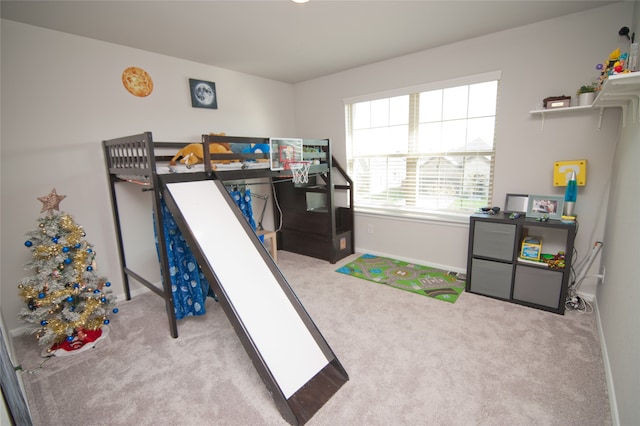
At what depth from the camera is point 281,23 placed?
2324 mm

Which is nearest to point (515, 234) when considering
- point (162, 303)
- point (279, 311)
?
point (279, 311)

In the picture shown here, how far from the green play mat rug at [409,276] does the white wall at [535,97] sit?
210 mm

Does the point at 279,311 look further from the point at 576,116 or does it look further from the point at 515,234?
the point at 576,116

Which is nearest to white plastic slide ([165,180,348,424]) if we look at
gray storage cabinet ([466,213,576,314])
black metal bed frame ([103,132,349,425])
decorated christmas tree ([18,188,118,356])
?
black metal bed frame ([103,132,349,425])

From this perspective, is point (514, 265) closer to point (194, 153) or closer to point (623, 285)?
point (623, 285)

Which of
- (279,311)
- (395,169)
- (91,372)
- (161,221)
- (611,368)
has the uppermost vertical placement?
(395,169)

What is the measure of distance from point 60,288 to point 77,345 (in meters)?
0.46

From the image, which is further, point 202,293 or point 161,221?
point 202,293

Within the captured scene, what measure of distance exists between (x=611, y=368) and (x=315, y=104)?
380 cm

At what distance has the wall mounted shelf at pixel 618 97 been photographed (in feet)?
4.49

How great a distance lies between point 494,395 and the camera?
5.29ft

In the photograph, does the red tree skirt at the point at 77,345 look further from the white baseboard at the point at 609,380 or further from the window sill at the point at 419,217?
the white baseboard at the point at 609,380

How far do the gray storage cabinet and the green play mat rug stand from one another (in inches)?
8.7

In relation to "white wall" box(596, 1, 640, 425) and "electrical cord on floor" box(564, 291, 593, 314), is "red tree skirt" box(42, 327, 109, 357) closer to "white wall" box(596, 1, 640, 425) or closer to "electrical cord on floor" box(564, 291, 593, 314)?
"white wall" box(596, 1, 640, 425)
